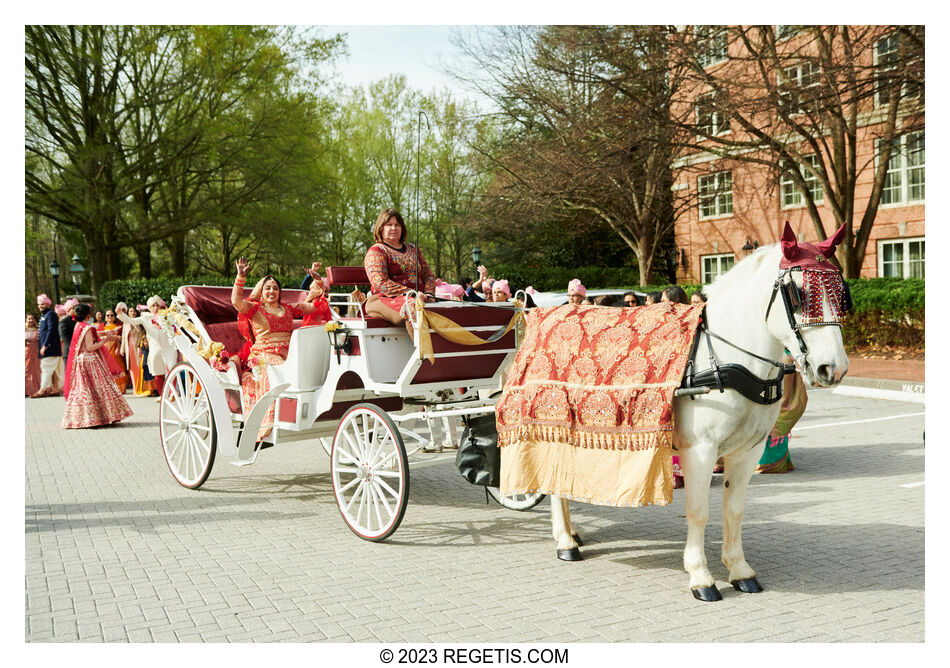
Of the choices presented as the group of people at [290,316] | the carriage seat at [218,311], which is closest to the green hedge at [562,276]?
the group of people at [290,316]

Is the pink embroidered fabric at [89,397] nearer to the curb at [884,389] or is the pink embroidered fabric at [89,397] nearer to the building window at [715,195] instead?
the curb at [884,389]

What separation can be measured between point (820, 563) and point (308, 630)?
3252mm

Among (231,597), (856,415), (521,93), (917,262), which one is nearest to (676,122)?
(521,93)

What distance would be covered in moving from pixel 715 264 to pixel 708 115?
12366mm

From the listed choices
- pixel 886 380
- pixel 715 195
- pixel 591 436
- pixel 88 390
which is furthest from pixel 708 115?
pixel 591 436

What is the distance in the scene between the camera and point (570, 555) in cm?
559

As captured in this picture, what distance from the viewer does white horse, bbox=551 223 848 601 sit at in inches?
178

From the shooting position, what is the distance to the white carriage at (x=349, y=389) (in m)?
6.16

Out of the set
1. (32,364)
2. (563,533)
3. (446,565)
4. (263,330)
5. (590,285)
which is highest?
(590,285)

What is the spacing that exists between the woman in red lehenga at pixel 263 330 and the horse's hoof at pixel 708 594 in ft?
13.7

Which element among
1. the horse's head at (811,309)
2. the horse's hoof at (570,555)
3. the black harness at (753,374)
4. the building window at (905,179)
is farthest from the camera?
the building window at (905,179)

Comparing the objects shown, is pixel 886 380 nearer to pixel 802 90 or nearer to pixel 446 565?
pixel 802 90

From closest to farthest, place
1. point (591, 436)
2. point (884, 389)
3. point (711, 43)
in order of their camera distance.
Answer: point (591, 436), point (884, 389), point (711, 43)

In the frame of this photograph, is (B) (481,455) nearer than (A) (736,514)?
No
